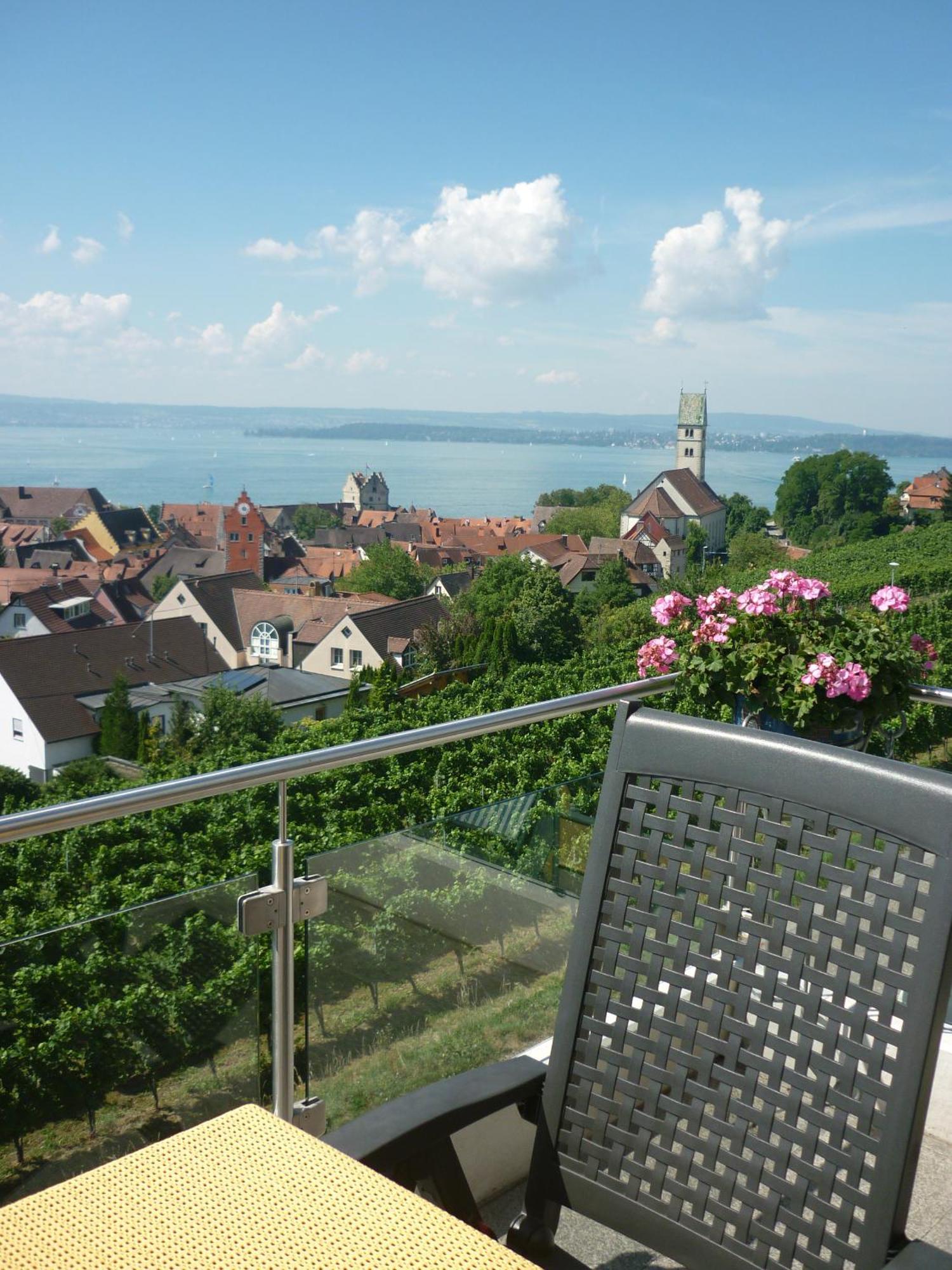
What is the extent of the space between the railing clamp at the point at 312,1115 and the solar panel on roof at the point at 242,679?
144 ft

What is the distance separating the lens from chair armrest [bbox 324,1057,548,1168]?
958 millimetres

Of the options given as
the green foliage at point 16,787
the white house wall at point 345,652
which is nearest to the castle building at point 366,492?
the white house wall at point 345,652

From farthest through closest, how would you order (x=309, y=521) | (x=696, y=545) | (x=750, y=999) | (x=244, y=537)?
(x=309, y=521) → (x=244, y=537) → (x=696, y=545) → (x=750, y=999)

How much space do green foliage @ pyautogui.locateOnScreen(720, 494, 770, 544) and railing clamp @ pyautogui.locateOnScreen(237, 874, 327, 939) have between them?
2686 inches

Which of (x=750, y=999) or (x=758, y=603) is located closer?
(x=750, y=999)

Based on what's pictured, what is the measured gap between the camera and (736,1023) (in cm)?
95

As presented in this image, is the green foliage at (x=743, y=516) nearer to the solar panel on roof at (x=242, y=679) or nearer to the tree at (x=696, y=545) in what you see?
Result: the tree at (x=696, y=545)

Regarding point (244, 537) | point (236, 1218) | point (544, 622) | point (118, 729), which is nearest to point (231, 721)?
point (118, 729)

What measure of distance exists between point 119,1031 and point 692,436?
88.3m

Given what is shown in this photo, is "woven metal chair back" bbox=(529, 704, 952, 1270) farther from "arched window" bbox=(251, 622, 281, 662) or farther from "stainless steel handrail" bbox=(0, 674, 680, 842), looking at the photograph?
"arched window" bbox=(251, 622, 281, 662)

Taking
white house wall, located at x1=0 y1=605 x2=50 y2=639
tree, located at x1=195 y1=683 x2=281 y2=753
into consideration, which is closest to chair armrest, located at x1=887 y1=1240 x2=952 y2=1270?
tree, located at x1=195 y1=683 x2=281 y2=753

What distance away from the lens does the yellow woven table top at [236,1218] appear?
70 centimetres

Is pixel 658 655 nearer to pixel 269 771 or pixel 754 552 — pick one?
pixel 269 771

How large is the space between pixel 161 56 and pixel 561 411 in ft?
171
